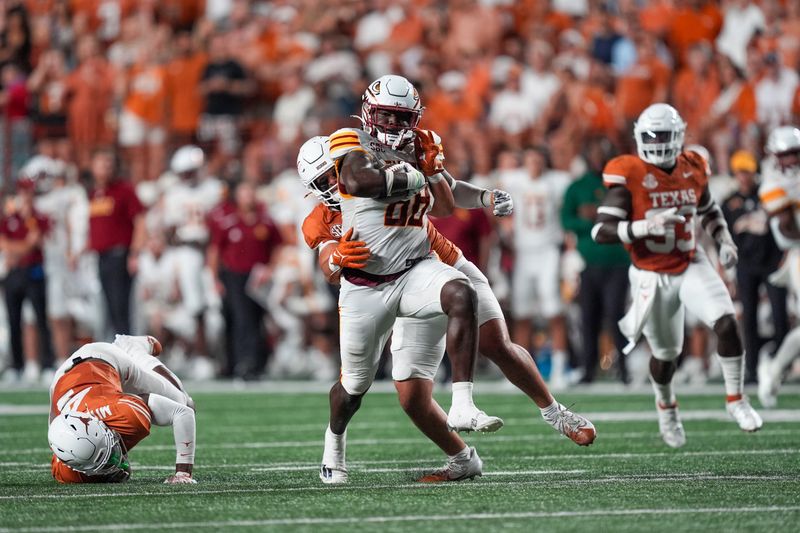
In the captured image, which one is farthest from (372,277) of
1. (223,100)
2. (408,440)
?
(223,100)

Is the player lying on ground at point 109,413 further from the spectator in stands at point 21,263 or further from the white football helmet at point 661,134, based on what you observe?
the spectator in stands at point 21,263

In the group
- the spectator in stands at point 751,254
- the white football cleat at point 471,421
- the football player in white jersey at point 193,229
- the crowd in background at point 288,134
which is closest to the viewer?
the white football cleat at point 471,421

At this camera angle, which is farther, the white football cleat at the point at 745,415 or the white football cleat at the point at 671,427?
the white football cleat at the point at 671,427

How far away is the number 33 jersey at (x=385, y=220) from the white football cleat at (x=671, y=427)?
2.30 meters

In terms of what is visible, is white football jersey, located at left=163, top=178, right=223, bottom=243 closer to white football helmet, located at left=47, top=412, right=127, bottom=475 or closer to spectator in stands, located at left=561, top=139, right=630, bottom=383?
spectator in stands, located at left=561, top=139, right=630, bottom=383

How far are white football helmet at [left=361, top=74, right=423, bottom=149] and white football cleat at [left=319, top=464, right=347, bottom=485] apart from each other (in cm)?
144

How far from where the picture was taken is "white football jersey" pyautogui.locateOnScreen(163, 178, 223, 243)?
15.6 m

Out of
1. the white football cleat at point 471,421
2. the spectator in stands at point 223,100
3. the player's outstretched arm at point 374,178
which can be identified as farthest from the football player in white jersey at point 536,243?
the white football cleat at point 471,421

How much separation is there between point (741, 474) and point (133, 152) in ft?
39.8

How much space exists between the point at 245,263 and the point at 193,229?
150 centimetres

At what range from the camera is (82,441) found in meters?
6.16

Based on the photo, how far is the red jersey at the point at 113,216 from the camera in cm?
1396

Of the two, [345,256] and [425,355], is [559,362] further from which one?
[345,256]

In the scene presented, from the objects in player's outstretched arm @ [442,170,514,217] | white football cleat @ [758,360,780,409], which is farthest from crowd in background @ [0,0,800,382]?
player's outstretched arm @ [442,170,514,217]
